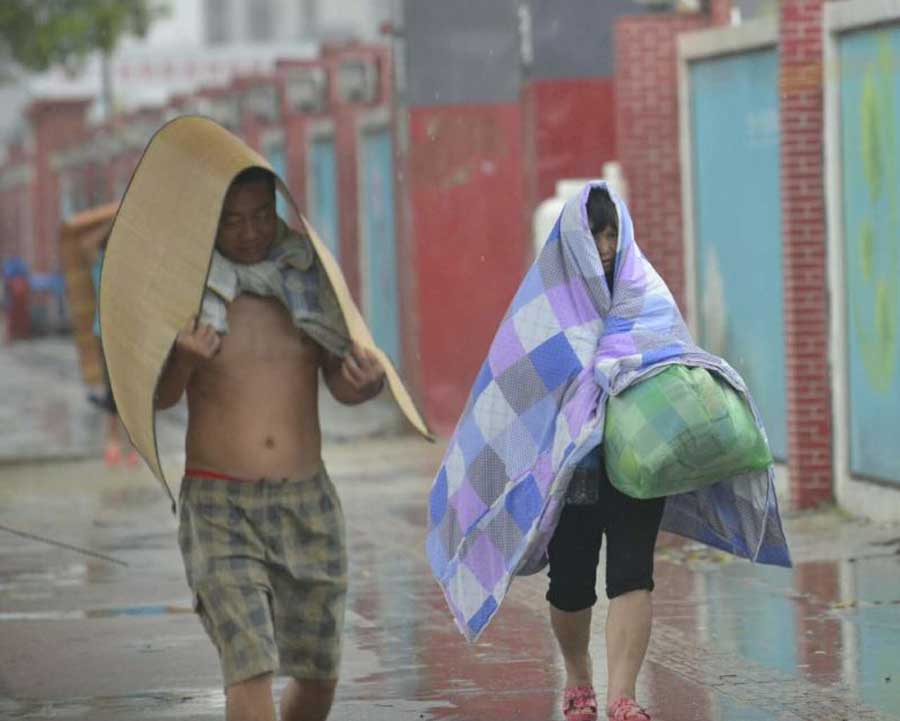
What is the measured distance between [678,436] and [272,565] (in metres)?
1.31

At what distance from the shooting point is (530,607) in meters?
11.1

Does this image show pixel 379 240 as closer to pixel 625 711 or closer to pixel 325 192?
pixel 325 192

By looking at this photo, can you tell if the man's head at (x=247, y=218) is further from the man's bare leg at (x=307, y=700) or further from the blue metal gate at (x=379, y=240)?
the blue metal gate at (x=379, y=240)

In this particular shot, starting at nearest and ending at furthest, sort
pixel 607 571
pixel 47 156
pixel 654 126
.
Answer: pixel 607 571 → pixel 654 126 → pixel 47 156

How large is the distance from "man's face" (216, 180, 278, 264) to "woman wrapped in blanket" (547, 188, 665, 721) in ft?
3.89

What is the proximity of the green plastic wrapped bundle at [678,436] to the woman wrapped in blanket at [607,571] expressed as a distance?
0.16 m

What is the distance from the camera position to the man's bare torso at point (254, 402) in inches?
283

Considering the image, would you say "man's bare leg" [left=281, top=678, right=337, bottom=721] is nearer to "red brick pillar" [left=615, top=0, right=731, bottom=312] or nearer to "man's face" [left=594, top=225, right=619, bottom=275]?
"man's face" [left=594, top=225, right=619, bottom=275]

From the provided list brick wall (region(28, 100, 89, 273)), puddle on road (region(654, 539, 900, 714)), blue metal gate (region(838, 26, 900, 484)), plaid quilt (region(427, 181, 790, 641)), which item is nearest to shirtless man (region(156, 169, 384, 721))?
plaid quilt (region(427, 181, 790, 641))

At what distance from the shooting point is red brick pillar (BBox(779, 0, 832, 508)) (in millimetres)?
14086

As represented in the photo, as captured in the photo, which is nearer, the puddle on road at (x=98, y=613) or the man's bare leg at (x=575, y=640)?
the man's bare leg at (x=575, y=640)

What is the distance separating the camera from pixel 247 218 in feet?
23.8

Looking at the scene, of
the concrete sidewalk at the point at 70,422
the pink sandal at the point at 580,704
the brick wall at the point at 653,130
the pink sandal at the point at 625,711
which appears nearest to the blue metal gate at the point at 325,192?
the concrete sidewalk at the point at 70,422

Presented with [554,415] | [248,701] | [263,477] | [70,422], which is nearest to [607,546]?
[554,415]
